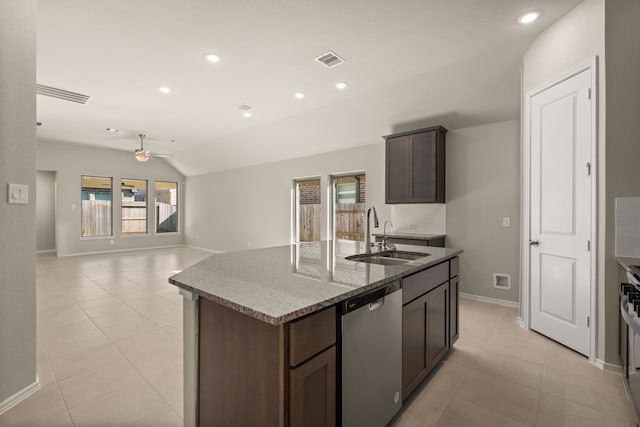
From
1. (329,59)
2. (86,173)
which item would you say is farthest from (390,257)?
(86,173)

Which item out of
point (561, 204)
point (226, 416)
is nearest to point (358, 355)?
point (226, 416)

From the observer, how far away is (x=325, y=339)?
1.19m

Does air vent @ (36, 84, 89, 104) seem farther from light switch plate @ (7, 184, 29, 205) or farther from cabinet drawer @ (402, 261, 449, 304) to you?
cabinet drawer @ (402, 261, 449, 304)

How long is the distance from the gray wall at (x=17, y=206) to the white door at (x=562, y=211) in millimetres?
4161

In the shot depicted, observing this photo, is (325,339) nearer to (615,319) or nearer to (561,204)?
(615,319)

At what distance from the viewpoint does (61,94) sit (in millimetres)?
4230

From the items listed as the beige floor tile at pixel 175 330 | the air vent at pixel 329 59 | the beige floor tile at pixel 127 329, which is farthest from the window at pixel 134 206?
the air vent at pixel 329 59

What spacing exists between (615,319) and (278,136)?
5461 millimetres

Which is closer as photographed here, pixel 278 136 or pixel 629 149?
pixel 629 149

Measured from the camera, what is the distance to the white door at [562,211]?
2.47m

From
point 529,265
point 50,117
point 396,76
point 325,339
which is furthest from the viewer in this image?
point 50,117

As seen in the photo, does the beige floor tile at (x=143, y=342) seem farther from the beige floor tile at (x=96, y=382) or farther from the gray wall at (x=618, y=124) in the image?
the gray wall at (x=618, y=124)

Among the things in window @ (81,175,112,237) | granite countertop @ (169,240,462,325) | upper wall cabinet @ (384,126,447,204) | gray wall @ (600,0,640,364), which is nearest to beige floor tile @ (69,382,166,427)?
granite countertop @ (169,240,462,325)

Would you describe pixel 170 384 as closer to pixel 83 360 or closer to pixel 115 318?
pixel 83 360
